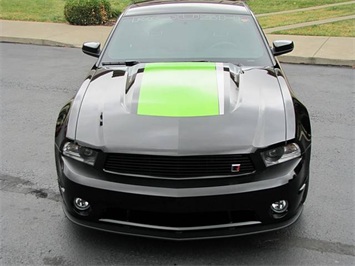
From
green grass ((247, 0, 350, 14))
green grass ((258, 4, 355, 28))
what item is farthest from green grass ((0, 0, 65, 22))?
green grass ((247, 0, 350, 14))

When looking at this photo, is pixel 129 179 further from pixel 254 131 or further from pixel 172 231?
pixel 254 131

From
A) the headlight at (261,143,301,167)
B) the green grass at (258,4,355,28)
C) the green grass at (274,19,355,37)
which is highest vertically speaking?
the headlight at (261,143,301,167)

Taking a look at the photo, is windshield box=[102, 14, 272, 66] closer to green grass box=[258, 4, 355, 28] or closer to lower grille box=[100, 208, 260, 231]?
lower grille box=[100, 208, 260, 231]

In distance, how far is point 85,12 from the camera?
1330 centimetres

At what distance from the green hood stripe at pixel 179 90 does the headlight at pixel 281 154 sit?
1.53 feet

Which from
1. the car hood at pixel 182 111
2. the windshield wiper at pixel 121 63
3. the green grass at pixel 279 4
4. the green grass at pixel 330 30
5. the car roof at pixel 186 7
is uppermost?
the car roof at pixel 186 7

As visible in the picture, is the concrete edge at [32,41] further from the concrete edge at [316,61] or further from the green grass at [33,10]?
the concrete edge at [316,61]

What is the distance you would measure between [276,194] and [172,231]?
70 centimetres

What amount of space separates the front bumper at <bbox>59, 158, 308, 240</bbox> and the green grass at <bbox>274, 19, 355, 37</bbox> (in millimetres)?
8700

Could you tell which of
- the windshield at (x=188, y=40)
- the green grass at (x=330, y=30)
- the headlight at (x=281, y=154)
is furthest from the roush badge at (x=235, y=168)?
the green grass at (x=330, y=30)

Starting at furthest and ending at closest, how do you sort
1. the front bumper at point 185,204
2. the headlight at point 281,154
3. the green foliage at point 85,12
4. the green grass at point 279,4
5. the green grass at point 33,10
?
the green grass at point 279,4, the green grass at point 33,10, the green foliage at point 85,12, the headlight at point 281,154, the front bumper at point 185,204

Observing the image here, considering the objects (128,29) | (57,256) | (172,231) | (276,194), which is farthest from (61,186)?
(128,29)

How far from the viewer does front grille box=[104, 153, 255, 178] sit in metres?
3.02

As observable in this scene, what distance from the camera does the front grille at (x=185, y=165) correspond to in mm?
3021
